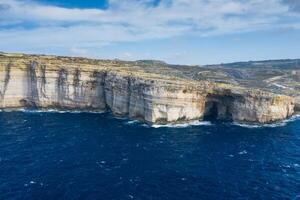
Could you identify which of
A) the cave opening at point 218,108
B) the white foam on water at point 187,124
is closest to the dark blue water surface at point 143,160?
the white foam on water at point 187,124

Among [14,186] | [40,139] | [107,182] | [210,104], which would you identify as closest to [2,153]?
[40,139]

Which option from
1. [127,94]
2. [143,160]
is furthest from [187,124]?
[143,160]

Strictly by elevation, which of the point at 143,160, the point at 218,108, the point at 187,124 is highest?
the point at 218,108

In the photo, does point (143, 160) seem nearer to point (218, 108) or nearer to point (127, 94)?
point (127, 94)

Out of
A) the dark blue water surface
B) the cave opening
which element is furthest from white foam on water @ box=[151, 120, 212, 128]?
the cave opening

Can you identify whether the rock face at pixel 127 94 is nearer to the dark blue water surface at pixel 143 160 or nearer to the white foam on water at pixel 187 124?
the white foam on water at pixel 187 124

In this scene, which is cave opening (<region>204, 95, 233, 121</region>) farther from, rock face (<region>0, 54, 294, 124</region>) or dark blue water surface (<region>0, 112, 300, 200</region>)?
dark blue water surface (<region>0, 112, 300, 200</region>)
